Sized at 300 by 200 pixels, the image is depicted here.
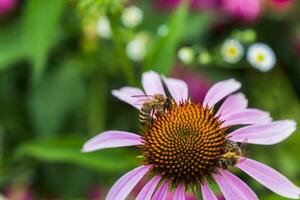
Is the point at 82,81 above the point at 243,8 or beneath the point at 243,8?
beneath

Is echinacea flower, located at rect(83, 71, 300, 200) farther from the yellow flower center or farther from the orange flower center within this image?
the yellow flower center

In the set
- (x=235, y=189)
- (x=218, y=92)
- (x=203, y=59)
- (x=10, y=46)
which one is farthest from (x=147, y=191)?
(x=10, y=46)

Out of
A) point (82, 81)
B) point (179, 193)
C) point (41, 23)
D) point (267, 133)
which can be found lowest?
point (179, 193)

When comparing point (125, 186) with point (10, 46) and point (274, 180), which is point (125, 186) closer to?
point (274, 180)

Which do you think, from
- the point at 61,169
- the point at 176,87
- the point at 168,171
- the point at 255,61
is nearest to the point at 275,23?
the point at 255,61

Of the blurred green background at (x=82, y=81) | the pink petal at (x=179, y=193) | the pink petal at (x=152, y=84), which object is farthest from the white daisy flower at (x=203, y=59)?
the pink petal at (x=179, y=193)

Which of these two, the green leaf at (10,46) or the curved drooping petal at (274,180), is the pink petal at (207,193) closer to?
the curved drooping petal at (274,180)

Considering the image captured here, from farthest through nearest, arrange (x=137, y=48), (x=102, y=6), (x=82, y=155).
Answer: (x=137, y=48) < (x=82, y=155) < (x=102, y=6)

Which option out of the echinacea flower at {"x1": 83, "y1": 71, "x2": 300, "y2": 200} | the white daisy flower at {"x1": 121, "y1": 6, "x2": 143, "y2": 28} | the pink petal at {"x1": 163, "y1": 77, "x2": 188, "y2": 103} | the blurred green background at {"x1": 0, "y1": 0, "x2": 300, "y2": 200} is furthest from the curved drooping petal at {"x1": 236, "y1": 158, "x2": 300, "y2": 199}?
the white daisy flower at {"x1": 121, "y1": 6, "x2": 143, "y2": 28}
